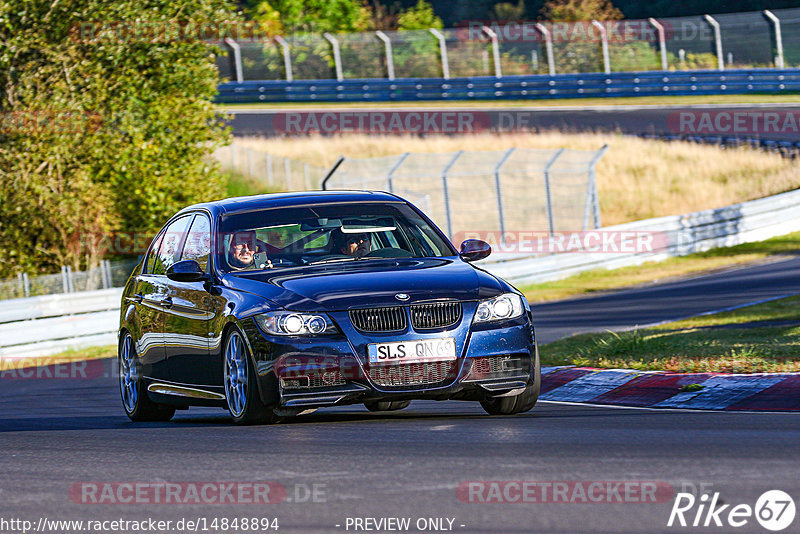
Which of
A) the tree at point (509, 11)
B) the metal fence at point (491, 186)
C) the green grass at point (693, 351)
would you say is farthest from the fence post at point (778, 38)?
the green grass at point (693, 351)

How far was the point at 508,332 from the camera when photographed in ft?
28.7

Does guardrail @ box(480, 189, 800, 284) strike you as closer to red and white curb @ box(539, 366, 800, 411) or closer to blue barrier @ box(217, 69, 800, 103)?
red and white curb @ box(539, 366, 800, 411)

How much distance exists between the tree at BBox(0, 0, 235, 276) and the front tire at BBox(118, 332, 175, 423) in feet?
54.2

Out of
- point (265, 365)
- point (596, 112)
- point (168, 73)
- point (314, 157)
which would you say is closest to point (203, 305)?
point (265, 365)

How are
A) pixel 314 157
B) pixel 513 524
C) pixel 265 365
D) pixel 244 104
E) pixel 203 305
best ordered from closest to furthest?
pixel 513 524, pixel 265 365, pixel 203 305, pixel 314 157, pixel 244 104

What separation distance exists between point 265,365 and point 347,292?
26.7 inches

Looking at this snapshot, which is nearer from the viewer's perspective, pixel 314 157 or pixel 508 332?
pixel 508 332

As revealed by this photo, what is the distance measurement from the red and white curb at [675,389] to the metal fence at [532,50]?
36.9 metres

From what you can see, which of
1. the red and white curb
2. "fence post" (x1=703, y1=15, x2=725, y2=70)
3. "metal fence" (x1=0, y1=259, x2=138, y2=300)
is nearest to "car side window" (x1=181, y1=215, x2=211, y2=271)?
the red and white curb

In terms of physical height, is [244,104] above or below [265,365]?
below

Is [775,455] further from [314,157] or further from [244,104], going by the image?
[244,104]

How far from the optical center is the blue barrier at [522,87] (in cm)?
4631

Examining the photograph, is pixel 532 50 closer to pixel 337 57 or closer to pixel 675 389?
pixel 337 57

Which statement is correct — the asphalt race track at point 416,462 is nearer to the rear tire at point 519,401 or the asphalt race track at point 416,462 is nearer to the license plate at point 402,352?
the rear tire at point 519,401
